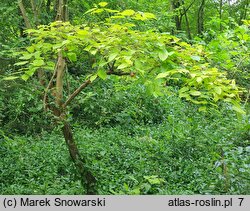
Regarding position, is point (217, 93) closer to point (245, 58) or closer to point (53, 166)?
point (53, 166)

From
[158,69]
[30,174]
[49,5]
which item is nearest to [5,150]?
[30,174]

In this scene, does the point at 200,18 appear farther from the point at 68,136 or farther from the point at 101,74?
the point at 101,74

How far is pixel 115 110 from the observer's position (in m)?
7.00

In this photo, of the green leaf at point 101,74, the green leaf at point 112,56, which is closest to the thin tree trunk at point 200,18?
the green leaf at point 101,74

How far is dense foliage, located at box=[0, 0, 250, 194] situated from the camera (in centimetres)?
258

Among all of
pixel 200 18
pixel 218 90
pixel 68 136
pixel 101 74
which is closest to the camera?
pixel 218 90

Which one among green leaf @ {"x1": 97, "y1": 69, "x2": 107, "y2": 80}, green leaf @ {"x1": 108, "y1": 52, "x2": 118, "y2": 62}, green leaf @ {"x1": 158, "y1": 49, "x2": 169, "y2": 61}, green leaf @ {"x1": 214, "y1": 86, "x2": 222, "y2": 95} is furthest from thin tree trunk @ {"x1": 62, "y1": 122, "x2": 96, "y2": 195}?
green leaf @ {"x1": 214, "y1": 86, "x2": 222, "y2": 95}

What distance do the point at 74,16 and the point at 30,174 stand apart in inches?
147

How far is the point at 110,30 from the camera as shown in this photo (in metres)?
2.69

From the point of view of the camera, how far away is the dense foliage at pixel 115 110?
258 centimetres

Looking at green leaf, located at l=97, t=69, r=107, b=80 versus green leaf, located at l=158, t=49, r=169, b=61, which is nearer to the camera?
green leaf, located at l=158, t=49, r=169, b=61

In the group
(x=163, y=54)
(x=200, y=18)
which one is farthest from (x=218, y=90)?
(x=200, y=18)

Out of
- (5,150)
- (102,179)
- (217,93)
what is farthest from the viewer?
(5,150)

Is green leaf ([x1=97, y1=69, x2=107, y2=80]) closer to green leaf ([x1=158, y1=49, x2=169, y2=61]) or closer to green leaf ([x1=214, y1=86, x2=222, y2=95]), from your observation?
green leaf ([x1=158, y1=49, x2=169, y2=61])
